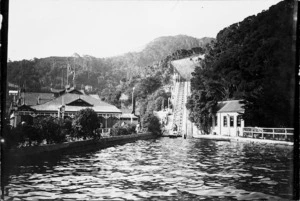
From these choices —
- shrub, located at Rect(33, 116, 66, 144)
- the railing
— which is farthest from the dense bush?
the railing

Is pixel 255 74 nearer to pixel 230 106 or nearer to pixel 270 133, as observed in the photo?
pixel 230 106

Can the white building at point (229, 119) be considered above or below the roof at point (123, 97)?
below

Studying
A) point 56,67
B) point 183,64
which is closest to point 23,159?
point 183,64

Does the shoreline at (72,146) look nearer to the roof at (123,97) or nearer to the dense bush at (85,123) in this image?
the dense bush at (85,123)

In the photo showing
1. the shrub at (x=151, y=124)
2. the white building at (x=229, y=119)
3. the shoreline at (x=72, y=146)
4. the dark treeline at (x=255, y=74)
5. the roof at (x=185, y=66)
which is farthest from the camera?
the roof at (x=185, y=66)

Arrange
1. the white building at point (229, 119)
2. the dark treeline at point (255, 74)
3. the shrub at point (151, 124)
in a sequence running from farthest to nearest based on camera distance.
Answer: the shrub at point (151, 124), the white building at point (229, 119), the dark treeline at point (255, 74)

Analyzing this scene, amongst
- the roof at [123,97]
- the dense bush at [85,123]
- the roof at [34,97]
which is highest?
the roof at [123,97]

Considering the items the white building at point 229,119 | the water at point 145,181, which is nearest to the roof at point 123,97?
the white building at point 229,119

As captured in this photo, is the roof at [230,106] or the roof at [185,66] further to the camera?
the roof at [185,66]
